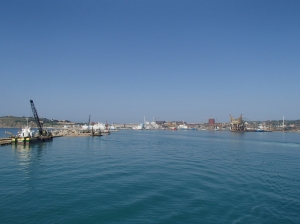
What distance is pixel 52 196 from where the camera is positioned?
13.1m

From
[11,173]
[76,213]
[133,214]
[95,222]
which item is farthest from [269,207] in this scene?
[11,173]

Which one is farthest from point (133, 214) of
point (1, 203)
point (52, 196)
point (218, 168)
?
point (218, 168)

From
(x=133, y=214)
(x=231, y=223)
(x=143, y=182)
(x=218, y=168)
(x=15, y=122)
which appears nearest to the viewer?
(x=231, y=223)

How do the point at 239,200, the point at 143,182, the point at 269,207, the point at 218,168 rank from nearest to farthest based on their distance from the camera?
the point at 269,207 < the point at 239,200 < the point at 143,182 < the point at 218,168

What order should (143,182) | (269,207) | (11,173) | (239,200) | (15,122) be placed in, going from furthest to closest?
(15,122)
(11,173)
(143,182)
(239,200)
(269,207)

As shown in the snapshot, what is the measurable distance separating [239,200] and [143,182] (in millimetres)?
6578

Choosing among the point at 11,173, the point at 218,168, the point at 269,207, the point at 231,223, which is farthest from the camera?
the point at 218,168

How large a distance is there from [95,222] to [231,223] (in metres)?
5.93

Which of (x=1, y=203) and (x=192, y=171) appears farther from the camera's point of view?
(x=192, y=171)

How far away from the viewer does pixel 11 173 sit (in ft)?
63.2

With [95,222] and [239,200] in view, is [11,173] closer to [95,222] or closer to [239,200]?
[95,222]

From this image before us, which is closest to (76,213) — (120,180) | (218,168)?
(120,180)

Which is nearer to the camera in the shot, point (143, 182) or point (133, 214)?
point (133, 214)

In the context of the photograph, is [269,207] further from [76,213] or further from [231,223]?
[76,213]
